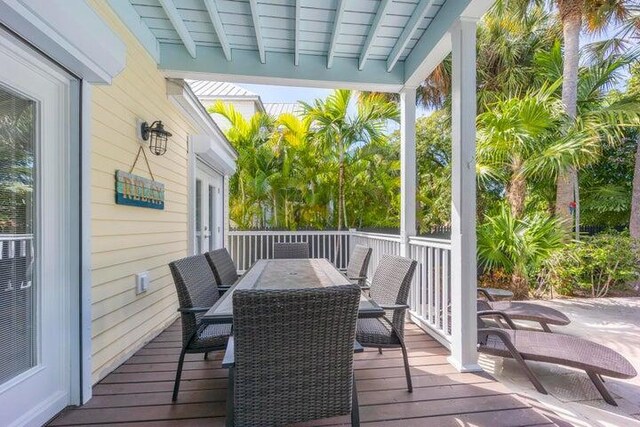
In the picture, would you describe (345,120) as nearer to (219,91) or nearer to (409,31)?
(409,31)

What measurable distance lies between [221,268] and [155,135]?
1.45 m

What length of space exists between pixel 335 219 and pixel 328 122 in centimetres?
232

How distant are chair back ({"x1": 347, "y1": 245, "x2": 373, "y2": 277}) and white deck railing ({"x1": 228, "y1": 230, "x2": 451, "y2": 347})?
0.62 metres

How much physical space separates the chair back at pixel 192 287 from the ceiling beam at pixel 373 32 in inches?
100

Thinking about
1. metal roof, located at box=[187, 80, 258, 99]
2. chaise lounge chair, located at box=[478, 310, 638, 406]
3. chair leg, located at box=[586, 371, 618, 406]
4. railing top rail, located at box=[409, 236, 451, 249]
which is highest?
metal roof, located at box=[187, 80, 258, 99]

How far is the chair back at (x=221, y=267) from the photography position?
3039 mm

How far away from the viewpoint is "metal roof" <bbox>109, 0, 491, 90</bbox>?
2.89m

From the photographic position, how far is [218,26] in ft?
10.1

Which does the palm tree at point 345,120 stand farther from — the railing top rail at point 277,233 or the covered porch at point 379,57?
the covered porch at point 379,57

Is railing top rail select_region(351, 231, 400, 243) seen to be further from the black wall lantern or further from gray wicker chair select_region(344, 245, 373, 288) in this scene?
the black wall lantern

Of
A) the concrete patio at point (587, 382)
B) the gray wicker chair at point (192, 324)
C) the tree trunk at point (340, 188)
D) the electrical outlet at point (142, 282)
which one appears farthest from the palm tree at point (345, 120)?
the gray wicker chair at point (192, 324)

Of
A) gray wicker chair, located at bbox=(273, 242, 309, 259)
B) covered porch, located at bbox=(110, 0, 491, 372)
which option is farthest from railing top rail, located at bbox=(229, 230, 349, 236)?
covered porch, located at bbox=(110, 0, 491, 372)

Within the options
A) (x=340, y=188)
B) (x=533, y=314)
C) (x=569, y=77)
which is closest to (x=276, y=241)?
(x=340, y=188)

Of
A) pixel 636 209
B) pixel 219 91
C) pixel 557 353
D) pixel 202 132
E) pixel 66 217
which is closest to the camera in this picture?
pixel 66 217
